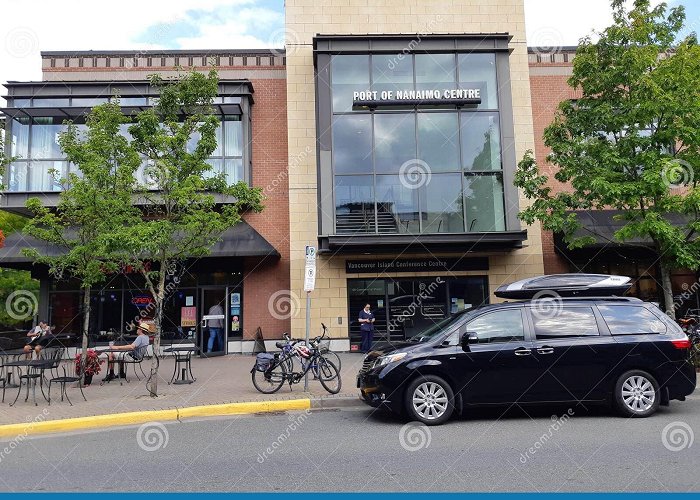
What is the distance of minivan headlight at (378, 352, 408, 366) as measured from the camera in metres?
7.68

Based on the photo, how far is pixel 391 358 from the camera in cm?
776

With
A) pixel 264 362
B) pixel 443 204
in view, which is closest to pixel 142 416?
pixel 264 362

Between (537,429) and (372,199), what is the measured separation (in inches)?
409

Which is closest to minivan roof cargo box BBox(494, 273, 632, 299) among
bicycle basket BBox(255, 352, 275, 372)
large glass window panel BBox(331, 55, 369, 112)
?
bicycle basket BBox(255, 352, 275, 372)

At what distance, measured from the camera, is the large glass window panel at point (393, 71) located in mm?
17047

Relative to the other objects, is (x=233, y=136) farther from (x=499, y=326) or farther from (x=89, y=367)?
(x=499, y=326)

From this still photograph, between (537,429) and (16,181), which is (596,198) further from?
(16,181)

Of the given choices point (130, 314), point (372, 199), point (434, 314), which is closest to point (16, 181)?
point (130, 314)

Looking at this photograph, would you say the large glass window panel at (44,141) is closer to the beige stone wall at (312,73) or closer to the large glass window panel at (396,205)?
the beige stone wall at (312,73)

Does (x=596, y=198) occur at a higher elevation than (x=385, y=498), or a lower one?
higher

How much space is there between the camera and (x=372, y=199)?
16562 millimetres

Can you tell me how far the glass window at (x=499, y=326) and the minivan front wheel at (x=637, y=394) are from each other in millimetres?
1599

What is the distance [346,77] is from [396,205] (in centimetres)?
454

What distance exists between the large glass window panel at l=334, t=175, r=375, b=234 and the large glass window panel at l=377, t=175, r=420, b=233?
0.93 ft
